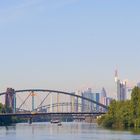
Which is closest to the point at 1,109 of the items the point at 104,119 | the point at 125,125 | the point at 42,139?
the point at 104,119

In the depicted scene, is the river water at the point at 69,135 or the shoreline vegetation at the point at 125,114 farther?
the shoreline vegetation at the point at 125,114

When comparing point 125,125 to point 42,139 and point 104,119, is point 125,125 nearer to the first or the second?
point 104,119

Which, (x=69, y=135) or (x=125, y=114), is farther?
(x=125, y=114)

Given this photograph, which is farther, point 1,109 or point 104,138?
point 1,109

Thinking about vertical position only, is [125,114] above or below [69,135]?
above

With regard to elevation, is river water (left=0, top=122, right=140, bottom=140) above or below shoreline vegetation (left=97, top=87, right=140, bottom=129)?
below

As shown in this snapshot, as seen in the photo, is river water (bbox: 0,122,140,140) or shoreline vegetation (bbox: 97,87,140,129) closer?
river water (bbox: 0,122,140,140)

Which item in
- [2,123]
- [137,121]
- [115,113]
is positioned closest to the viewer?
[137,121]

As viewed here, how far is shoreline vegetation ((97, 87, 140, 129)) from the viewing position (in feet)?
436

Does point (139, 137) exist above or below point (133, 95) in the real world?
below

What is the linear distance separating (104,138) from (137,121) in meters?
35.6

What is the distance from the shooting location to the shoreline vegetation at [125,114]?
133 metres

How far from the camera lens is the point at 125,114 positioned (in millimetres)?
137500

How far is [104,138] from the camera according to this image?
310 ft
